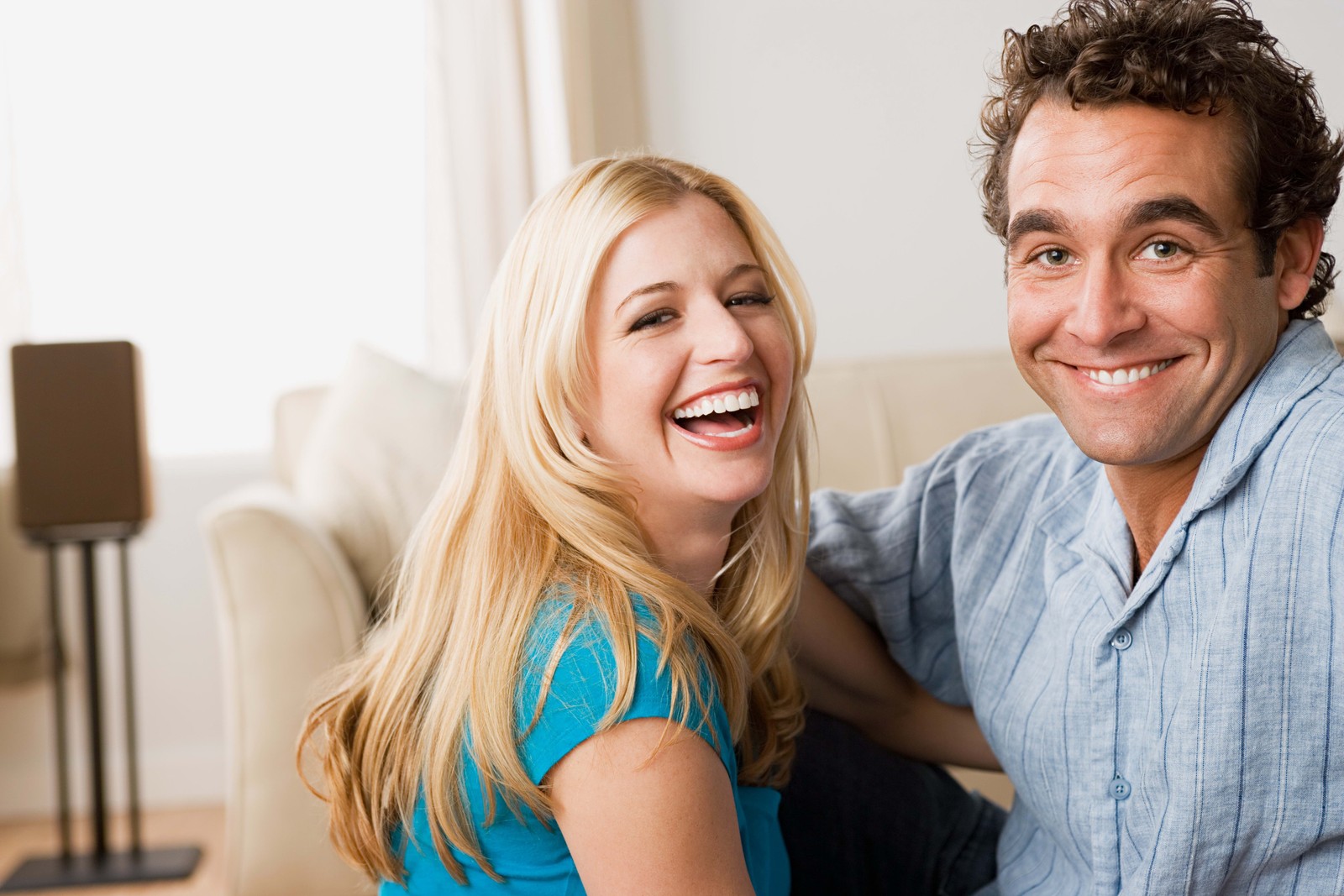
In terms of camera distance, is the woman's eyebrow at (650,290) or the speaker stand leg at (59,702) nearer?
the woman's eyebrow at (650,290)

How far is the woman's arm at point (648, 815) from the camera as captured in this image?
942mm

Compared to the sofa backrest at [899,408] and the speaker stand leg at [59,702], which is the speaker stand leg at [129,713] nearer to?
the speaker stand leg at [59,702]

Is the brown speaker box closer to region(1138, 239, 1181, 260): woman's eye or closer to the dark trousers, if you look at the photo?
the dark trousers

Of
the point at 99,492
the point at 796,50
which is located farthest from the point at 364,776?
the point at 796,50

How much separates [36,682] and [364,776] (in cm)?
245

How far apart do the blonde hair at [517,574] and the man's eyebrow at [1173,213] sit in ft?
1.12

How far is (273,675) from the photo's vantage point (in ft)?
5.56

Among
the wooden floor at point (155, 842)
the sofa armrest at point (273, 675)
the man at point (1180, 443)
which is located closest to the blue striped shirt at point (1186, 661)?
the man at point (1180, 443)

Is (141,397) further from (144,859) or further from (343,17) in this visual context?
(343,17)

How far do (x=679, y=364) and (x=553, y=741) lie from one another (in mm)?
361

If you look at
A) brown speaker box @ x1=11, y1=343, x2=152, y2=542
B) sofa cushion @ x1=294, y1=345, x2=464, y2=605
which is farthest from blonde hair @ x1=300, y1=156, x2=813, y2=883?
brown speaker box @ x1=11, y1=343, x2=152, y2=542

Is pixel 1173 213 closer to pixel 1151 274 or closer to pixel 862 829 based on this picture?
pixel 1151 274

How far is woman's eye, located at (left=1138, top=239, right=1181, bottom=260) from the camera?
103cm

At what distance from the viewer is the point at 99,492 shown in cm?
250
